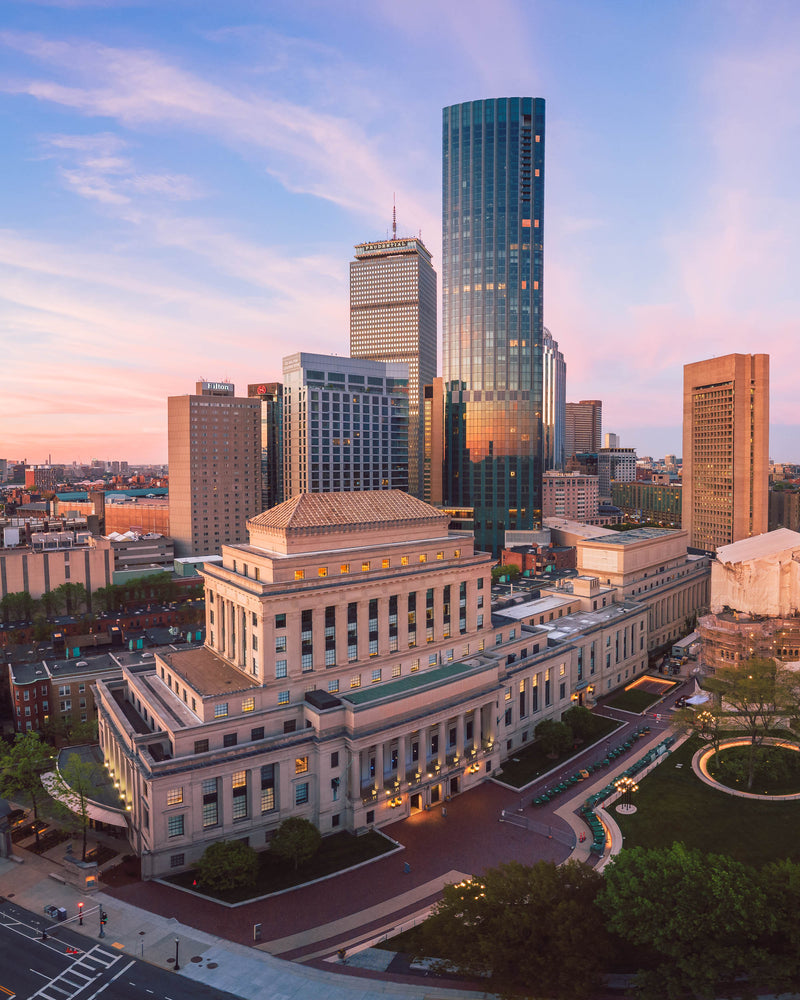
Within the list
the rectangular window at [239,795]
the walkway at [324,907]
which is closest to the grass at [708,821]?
the walkway at [324,907]

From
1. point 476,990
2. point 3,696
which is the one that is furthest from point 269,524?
point 3,696

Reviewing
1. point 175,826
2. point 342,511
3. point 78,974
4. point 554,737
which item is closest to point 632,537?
point 554,737

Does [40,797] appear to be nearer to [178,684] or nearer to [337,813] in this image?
[178,684]

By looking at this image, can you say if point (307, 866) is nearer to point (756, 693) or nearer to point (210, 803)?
point (210, 803)

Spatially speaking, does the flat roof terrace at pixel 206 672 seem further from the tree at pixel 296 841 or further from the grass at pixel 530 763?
the grass at pixel 530 763

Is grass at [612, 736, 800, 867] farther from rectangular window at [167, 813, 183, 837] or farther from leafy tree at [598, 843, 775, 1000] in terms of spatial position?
rectangular window at [167, 813, 183, 837]

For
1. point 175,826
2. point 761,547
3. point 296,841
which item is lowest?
point 296,841

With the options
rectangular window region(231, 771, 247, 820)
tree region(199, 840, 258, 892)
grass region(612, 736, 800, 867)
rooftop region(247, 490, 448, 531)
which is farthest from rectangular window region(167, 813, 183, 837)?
grass region(612, 736, 800, 867)
